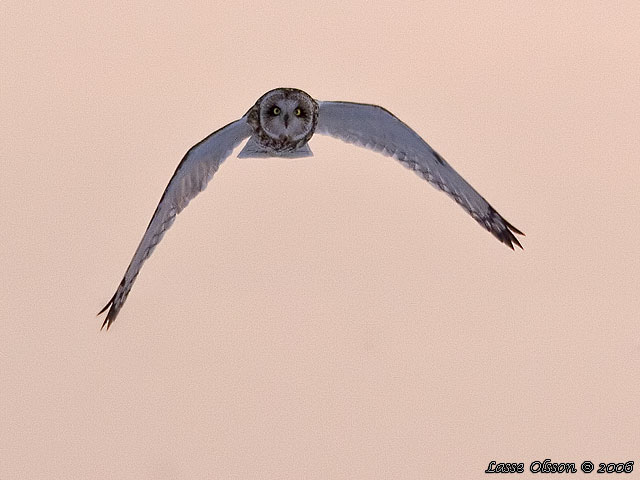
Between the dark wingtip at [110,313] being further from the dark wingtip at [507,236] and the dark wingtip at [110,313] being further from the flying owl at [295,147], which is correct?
the dark wingtip at [507,236]

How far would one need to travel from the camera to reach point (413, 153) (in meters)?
11.2

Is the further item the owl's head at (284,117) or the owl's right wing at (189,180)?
the owl's right wing at (189,180)

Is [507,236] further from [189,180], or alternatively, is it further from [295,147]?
[189,180]

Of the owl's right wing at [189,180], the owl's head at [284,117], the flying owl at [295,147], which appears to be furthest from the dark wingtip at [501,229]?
the owl's right wing at [189,180]

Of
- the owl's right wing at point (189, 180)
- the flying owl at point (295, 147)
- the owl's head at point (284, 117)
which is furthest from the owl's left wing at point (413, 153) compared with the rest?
the owl's right wing at point (189, 180)

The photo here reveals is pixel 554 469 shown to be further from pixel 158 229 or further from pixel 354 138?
pixel 158 229

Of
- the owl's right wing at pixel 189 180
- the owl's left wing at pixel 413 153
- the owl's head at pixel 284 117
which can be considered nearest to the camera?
the owl's head at pixel 284 117

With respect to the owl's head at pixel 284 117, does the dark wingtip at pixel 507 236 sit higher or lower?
lower

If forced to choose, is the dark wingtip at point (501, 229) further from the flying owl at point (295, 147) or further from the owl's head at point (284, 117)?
the owl's head at point (284, 117)

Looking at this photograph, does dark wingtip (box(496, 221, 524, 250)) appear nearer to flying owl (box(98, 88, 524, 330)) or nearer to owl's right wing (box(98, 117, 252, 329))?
flying owl (box(98, 88, 524, 330))

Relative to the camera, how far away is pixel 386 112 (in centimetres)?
1068

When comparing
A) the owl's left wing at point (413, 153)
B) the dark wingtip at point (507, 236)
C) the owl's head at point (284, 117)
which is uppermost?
the owl's head at point (284, 117)

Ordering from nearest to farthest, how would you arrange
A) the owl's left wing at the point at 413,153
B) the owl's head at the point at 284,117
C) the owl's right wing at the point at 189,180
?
the owl's head at the point at 284,117 → the owl's right wing at the point at 189,180 → the owl's left wing at the point at 413,153

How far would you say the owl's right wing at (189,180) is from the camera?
35.7ft
